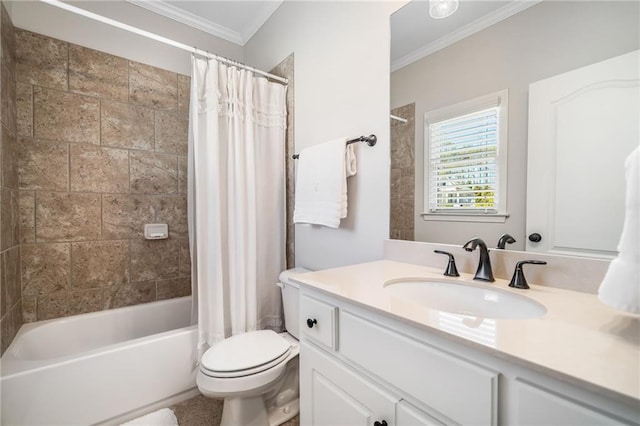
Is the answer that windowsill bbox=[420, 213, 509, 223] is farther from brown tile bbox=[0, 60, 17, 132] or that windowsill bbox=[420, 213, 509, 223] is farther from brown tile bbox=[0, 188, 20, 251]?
brown tile bbox=[0, 60, 17, 132]

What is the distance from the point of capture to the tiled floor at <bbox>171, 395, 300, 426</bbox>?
139cm

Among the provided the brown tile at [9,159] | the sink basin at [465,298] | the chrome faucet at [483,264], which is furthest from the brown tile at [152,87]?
the chrome faucet at [483,264]

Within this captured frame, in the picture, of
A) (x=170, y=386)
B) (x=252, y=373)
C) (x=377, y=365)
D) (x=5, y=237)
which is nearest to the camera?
(x=377, y=365)

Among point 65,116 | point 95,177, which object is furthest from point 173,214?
point 65,116

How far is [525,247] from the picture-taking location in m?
0.88

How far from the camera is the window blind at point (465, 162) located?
3.17 feet

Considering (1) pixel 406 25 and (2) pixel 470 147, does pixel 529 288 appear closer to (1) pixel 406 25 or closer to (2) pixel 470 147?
(2) pixel 470 147

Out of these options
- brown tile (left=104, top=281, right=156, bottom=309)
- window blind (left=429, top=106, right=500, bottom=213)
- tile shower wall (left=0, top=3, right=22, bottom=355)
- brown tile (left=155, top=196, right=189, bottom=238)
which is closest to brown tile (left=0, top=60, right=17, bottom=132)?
tile shower wall (left=0, top=3, right=22, bottom=355)

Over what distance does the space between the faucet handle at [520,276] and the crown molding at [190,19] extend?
107 inches

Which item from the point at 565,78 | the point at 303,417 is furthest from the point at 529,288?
the point at 303,417

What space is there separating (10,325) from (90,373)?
0.56 m

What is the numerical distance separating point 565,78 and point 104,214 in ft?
8.17

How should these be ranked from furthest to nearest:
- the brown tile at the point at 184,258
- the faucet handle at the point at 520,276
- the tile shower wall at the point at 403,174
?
the brown tile at the point at 184,258, the tile shower wall at the point at 403,174, the faucet handle at the point at 520,276

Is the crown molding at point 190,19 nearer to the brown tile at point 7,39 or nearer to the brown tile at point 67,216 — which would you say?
the brown tile at point 7,39
